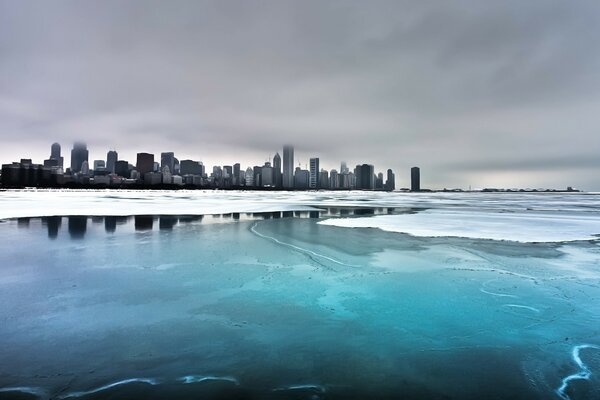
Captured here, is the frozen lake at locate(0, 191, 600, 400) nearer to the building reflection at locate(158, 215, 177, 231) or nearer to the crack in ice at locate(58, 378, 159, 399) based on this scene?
the crack in ice at locate(58, 378, 159, 399)

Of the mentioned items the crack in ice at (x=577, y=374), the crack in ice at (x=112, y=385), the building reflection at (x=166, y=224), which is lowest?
the crack in ice at (x=577, y=374)

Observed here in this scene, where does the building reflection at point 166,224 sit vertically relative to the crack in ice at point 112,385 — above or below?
above

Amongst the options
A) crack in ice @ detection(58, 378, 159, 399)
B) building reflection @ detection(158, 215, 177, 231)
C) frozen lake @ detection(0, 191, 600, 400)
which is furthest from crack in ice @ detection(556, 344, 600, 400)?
building reflection @ detection(158, 215, 177, 231)

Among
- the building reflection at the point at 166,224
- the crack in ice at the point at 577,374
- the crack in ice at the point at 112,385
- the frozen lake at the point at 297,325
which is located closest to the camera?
the crack in ice at the point at 112,385

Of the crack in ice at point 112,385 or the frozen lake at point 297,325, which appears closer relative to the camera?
the crack in ice at point 112,385

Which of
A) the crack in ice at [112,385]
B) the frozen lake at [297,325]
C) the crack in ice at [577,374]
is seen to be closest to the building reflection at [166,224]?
the frozen lake at [297,325]

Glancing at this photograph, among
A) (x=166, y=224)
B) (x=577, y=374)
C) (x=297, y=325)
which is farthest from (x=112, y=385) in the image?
(x=166, y=224)

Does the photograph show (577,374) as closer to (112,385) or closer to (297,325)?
(297,325)

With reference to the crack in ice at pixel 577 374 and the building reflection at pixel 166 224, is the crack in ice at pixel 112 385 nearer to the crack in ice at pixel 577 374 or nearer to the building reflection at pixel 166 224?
the crack in ice at pixel 577 374

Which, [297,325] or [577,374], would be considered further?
[297,325]
